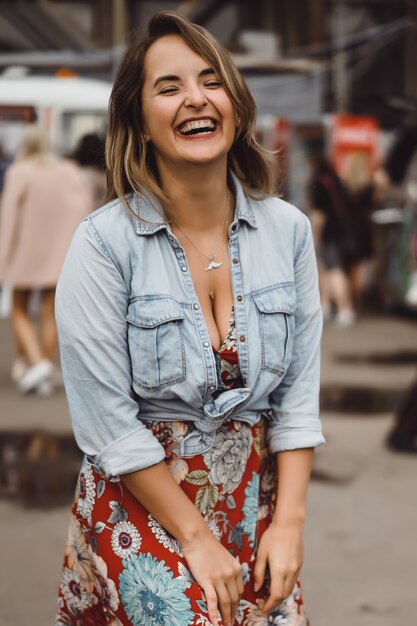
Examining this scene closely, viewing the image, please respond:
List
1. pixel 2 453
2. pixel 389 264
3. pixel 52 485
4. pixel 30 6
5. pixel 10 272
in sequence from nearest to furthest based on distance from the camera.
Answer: pixel 52 485
pixel 2 453
pixel 10 272
pixel 389 264
pixel 30 6

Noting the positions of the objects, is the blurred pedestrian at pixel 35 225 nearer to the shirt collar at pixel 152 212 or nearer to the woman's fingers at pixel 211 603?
the shirt collar at pixel 152 212

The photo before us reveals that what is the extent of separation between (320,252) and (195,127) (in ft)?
36.9

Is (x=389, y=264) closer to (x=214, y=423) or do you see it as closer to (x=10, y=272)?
(x=10, y=272)

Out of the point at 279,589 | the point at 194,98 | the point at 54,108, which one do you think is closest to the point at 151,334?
the point at 194,98

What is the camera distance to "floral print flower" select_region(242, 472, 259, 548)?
2.39 metres

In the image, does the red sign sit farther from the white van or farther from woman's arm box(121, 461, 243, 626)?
woman's arm box(121, 461, 243, 626)

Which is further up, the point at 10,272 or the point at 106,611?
the point at 106,611

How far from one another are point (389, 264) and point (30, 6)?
606 inches

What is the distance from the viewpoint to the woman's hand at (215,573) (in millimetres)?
2205

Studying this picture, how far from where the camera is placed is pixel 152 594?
221 centimetres

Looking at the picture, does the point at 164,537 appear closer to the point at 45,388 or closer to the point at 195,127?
the point at 195,127

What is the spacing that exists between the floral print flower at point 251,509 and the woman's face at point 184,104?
70 cm

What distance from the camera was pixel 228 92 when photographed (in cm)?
234

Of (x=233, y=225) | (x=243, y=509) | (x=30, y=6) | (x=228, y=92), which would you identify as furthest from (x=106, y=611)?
(x=30, y=6)
